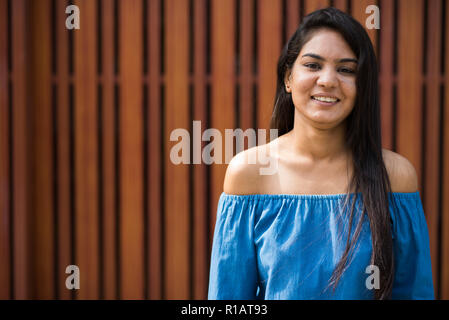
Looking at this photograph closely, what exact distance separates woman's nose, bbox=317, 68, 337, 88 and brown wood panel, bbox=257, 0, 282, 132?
5.39ft

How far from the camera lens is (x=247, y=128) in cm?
296

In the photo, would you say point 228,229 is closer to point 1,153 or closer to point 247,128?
point 247,128

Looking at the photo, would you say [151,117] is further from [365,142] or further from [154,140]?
[365,142]

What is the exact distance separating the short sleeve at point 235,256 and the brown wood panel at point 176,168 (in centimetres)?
163

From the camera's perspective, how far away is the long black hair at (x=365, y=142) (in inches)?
50.3

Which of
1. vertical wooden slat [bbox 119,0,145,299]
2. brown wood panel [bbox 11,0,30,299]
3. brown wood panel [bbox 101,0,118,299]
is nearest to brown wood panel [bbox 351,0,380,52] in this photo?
vertical wooden slat [bbox 119,0,145,299]

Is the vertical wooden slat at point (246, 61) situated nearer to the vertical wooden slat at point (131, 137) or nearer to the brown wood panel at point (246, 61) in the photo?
the brown wood panel at point (246, 61)

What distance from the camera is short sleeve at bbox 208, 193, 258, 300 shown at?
1.34 meters

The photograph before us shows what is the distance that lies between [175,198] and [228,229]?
5.48ft

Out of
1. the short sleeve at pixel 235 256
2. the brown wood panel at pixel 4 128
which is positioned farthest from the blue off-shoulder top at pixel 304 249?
the brown wood panel at pixel 4 128

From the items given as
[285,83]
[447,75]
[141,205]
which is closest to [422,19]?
[447,75]

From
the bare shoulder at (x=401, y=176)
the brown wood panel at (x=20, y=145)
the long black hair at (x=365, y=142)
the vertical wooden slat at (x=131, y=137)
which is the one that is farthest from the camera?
the vertical wooden slat at (x=131, y=137)
